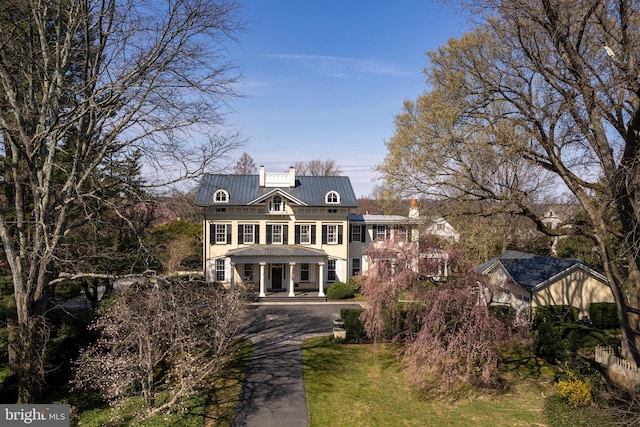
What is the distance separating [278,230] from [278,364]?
1513 cm

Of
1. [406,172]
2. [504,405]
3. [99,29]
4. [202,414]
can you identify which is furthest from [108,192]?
[504,405]

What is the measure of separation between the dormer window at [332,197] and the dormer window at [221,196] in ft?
23.8

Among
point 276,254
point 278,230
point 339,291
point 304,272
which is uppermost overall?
point 278,230

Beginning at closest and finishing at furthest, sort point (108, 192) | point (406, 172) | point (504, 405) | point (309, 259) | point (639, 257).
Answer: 1. point (639, 257)
2. point (504, 405)
3. point (108, 192)
4. point (406, 172)
5. point (309, 259)

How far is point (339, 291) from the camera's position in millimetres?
27562

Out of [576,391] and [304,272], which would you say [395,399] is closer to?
[576,391]

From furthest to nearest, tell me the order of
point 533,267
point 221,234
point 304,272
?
point 304,272 < point 221,234 < point 533,267

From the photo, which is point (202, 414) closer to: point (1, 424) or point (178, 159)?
point (1, 424)

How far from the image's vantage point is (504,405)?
11.8 meters

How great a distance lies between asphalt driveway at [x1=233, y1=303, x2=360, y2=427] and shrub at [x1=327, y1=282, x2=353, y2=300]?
215cm

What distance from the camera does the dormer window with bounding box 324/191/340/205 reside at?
97.3ft

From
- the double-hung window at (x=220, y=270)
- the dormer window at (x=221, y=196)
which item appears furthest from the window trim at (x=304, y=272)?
the dormer window at (x=221, y=196)

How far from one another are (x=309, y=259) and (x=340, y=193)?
5.90m

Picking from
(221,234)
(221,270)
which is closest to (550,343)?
(221,270)
